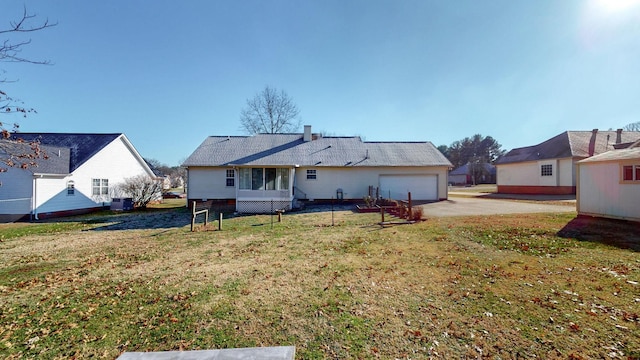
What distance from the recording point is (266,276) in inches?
210

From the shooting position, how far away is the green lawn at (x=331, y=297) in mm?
3135

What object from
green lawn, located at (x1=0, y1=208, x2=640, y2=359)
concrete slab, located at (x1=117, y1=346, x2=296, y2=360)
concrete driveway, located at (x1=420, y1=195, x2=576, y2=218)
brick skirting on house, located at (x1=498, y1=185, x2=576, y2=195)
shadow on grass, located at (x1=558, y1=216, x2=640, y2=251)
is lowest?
green lawn, located at (x1=0, y1=208, x2=640, y2=359)

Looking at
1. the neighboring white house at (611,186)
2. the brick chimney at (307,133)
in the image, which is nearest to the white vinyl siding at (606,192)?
the neighboring white house at (611,186)

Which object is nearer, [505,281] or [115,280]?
[505,281]

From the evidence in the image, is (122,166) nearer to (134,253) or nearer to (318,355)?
(134,253)

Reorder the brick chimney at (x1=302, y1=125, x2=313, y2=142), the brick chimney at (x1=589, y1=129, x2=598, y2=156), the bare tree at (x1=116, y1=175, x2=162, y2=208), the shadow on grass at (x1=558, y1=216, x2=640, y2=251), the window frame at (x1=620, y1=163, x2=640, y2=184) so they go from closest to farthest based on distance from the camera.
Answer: the shadow on grass at (x1=558, y1=216, x2=640, y2=251), the window frame at (x1=620, y1=163, x2=640, y2=184), the bare tree at (x1=116, y1=175, x2=162, y2=208), the brick chimney at (x1=302, y1=125, x2=313, y2=142), the brick chimney at (x1=589, y1=129, x2=598, y2=156)

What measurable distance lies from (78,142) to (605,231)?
2970 cm

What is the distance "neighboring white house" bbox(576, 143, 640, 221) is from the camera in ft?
30.2

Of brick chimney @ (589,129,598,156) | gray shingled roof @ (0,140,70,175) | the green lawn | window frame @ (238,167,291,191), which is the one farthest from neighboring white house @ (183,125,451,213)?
brick chimney @ (589,129,598,156)

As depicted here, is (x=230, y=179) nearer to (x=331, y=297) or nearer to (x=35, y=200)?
(x=35, y=200)

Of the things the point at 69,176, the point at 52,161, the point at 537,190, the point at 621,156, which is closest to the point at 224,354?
the point at 621,156

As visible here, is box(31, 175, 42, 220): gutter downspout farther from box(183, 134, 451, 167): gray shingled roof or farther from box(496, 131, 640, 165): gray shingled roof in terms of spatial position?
box(496, 131, 640, 165): gray shingled roof

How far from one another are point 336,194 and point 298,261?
42.9ft

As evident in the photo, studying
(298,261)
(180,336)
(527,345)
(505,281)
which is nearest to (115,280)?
(180,336)
